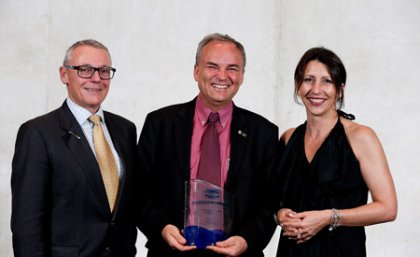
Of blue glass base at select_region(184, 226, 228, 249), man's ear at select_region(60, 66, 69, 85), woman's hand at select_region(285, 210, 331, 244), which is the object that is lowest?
blue glass base at select_region(184, 226, 228, 249)

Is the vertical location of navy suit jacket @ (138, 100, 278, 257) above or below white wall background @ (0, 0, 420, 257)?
below

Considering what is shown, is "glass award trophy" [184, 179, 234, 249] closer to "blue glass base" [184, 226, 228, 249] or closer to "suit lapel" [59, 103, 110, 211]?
"blue glass base" [184, 226, 228, 249]

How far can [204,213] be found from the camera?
259 centimetres

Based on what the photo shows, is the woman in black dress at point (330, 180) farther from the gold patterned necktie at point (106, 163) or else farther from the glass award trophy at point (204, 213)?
the gold patterned necktie at point (106, 163)

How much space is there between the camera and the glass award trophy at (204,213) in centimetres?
260

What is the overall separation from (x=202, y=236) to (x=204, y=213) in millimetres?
105

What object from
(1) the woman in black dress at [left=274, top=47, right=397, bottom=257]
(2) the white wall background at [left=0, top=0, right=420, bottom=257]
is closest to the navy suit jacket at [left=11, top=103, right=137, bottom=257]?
(1) the woman in black dress at [left=274, top=47, right=397, bottom=257]

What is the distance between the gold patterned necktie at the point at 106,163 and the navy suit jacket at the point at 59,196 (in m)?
0.04

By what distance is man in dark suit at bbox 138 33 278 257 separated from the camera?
2.87 m

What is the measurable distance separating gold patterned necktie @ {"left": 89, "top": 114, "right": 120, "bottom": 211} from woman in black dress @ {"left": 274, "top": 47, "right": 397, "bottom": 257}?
2.65 feet

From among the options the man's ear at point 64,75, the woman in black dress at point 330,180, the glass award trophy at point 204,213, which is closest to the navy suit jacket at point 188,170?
the woman in black dress at point 330,180

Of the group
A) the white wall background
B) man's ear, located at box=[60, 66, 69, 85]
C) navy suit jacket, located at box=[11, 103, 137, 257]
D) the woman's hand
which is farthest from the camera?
the white wall background

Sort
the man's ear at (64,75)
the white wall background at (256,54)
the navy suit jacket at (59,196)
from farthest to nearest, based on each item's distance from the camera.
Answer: the white wall background at (256,54) → the man's ear at (64,75) → the navy suit jacket at (59,196)

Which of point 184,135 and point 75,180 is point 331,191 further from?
point 75,180
